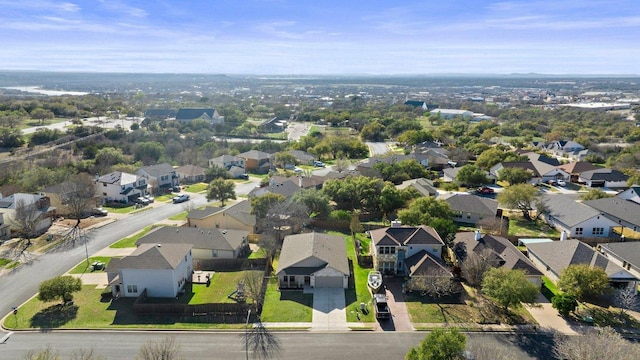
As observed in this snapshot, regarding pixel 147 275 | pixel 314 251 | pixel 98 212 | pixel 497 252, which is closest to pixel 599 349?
pixel 497 252

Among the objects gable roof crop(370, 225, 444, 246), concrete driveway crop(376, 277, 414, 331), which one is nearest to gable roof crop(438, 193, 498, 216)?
gable roof crop(370, 225, 444, 246)

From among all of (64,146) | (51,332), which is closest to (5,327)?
(51,332)

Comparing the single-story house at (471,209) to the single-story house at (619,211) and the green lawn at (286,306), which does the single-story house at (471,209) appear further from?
the green lawn at (286,306)

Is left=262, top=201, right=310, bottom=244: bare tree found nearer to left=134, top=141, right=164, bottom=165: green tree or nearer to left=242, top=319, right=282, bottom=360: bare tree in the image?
left=242, top=319, right=282, bottom=360: bare tree

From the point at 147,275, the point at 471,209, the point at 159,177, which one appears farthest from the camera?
the point at 159,177

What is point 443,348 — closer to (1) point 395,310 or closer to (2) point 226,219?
(1) point 395,310

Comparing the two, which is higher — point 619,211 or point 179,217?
point 619,211

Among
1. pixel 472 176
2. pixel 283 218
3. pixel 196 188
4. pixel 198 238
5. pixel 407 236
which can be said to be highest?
pixel 407 236

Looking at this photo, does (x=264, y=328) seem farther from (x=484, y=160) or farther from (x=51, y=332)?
(x=484, y=160)
